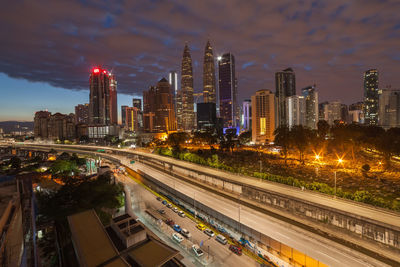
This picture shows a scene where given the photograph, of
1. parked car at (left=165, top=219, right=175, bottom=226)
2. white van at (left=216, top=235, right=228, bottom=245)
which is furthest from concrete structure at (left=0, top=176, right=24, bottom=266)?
A: white van at (left=216, top=235, right=228, bottom=245)

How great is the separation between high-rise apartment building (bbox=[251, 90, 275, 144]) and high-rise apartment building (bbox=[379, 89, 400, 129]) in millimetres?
115647

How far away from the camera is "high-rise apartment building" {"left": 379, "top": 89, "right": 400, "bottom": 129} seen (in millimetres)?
153375

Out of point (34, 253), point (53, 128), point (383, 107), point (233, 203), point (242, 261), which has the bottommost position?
point (242, 261)

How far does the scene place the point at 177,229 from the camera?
23297 millimetres

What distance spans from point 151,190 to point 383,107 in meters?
214

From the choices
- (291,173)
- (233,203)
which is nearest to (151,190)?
(233,203)

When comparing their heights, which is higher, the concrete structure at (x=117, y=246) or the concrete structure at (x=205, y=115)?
the concrete structure at (x=205, y=115)

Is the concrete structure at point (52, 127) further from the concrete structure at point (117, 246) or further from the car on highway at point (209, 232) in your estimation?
the car on highway at point (209, 232)

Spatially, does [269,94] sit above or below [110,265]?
above

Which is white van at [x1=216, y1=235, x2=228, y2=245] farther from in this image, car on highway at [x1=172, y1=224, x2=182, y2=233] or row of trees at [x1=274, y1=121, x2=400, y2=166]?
row of trees at [x1=274, y1=121, x2=400, y2=166]

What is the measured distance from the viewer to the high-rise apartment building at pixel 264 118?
117812 millimetres

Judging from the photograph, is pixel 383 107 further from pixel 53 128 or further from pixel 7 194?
pixel 53 128

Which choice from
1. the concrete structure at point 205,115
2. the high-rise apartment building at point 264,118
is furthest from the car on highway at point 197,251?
the concrete structure at point 205,115

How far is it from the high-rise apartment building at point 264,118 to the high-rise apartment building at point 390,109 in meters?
116
